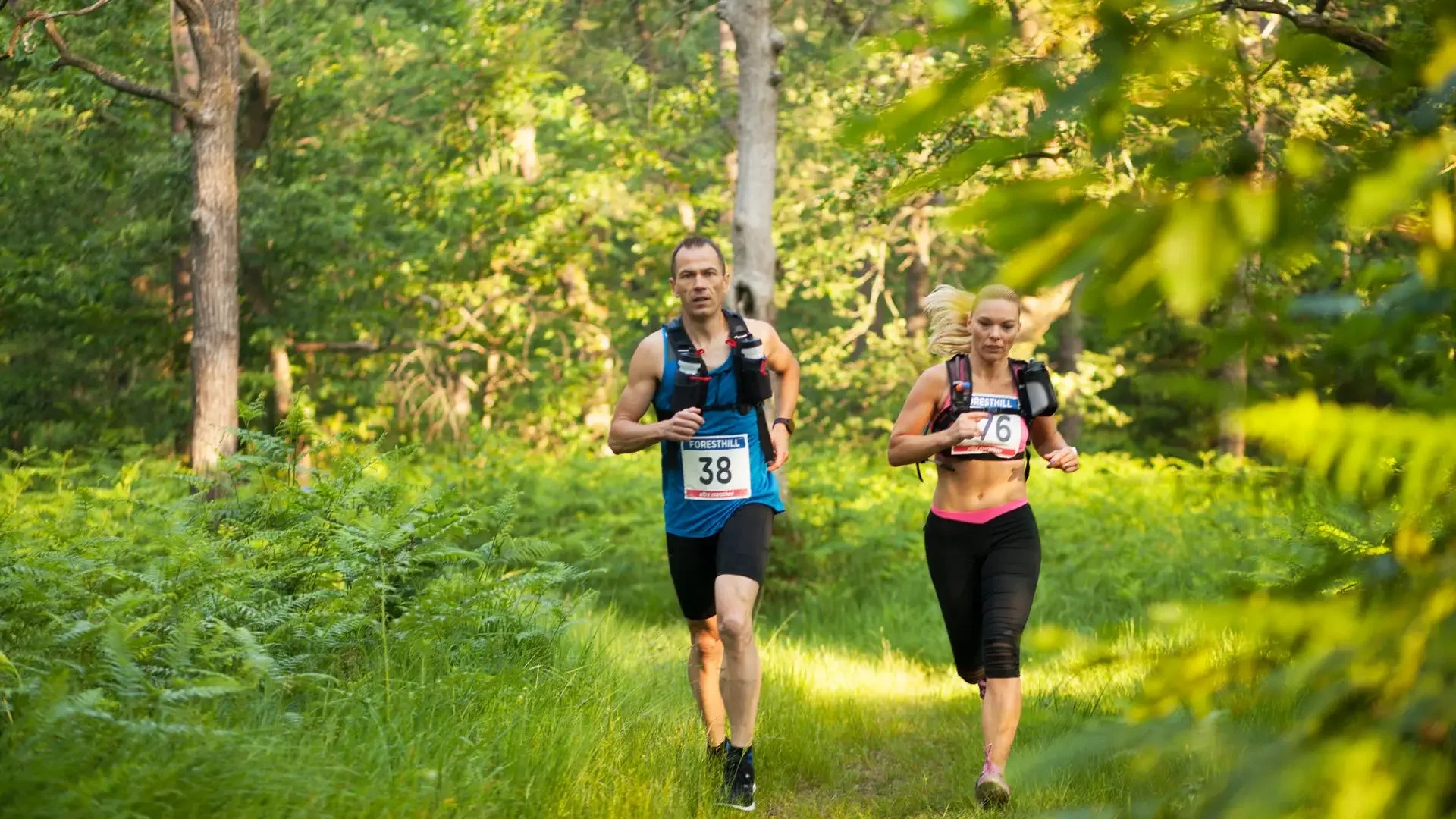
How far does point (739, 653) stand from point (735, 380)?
3.69 ft

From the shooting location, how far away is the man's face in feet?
19.8

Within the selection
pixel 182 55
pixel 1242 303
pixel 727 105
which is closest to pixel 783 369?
Result: pixel 1242 303

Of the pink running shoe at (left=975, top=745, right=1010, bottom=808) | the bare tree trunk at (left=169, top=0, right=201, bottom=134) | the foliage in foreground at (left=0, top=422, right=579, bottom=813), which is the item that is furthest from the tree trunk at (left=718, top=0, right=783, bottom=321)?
the bare tree trunk at (left=169, top=0, right=201, bottom=134)

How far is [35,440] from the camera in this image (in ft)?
61.8

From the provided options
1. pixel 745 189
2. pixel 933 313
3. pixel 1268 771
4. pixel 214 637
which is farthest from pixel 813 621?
pixel 1268 771

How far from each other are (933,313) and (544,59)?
55.5 feet

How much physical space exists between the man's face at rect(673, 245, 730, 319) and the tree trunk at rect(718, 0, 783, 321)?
214 inches

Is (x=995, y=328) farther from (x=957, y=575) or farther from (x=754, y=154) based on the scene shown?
(x=754, y=154)

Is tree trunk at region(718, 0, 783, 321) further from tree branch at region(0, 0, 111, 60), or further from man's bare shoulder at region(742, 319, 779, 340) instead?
tree branch at region(0, 0, 111, 60)

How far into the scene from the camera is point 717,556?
19.6 feet

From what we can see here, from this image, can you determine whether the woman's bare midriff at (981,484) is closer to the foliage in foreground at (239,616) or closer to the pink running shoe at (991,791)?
the pink running shoe at (991,791)

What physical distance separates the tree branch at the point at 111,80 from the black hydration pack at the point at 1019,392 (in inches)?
379

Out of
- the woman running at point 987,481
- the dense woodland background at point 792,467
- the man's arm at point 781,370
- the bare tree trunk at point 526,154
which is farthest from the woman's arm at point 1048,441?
the bare tree trunk at point 526,154

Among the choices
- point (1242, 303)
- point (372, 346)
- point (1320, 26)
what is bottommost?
point (372, 346)
